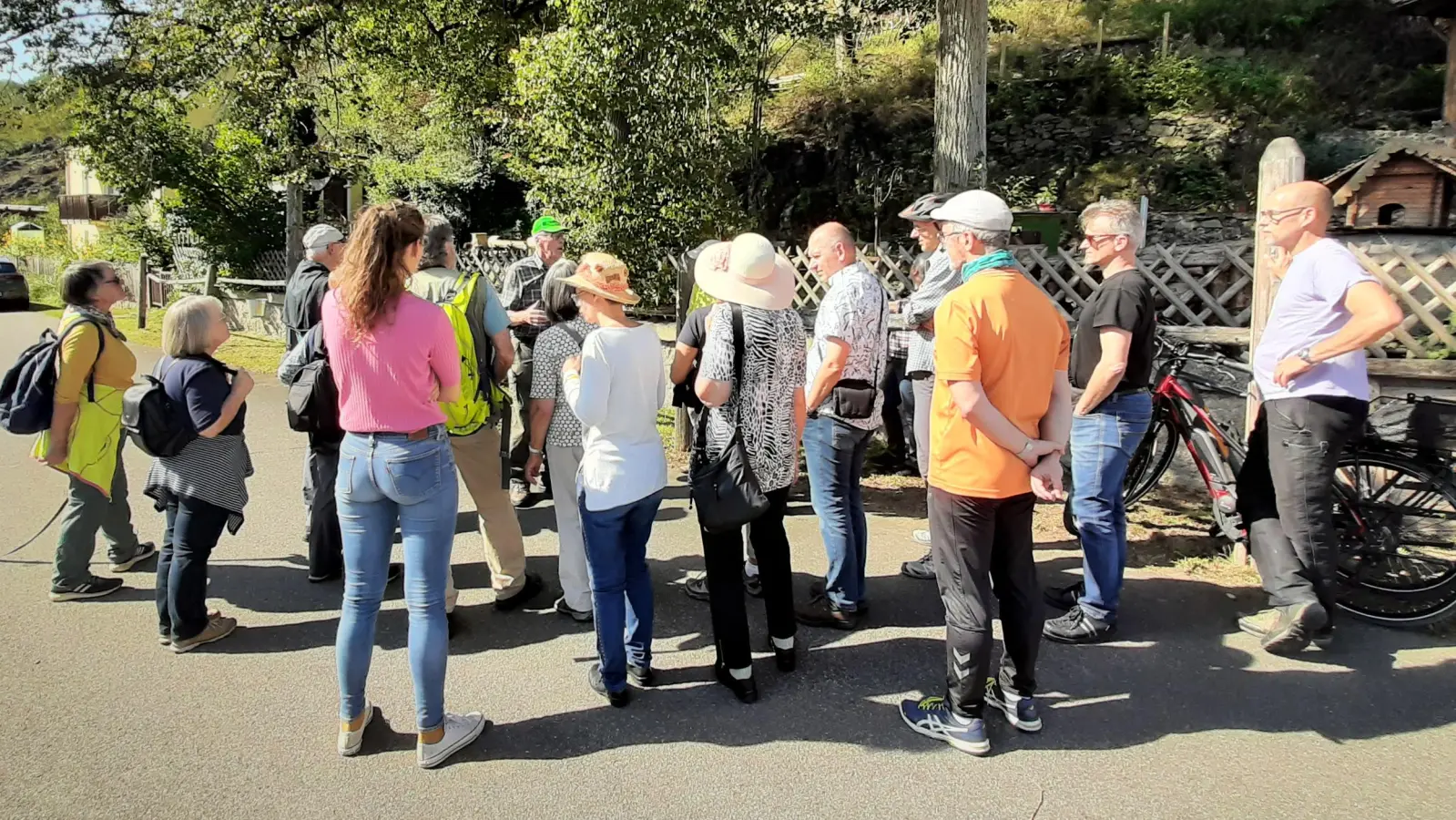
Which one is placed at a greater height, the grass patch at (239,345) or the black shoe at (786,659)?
the grass patch at (239,345)

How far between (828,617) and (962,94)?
23.8ft

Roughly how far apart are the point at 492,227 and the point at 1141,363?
54.8 feet

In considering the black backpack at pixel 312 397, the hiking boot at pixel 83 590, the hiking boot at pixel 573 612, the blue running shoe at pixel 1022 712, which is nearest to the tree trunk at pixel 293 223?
the hiking boot at pixel 83 590

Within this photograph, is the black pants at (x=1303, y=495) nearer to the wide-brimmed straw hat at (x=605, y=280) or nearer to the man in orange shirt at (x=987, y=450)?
the man in orange shirt at (x=987, y=450)

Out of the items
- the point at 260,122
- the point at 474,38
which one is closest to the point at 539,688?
the point at 474,38

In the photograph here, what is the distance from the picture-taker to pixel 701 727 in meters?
3.31

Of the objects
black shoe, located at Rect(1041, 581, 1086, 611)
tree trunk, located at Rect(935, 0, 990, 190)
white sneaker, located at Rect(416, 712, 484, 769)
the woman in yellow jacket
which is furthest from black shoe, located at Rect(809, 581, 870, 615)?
tree trunk, located at Rect(935, 0, 990, 190)

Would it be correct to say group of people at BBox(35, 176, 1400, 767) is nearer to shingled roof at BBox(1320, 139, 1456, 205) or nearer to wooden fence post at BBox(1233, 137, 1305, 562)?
wooden fence post at BBox(1233, 137, 1305, 562)

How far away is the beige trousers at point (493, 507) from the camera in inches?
169

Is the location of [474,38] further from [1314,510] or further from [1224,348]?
[1314,510]

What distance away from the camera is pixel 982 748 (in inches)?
122

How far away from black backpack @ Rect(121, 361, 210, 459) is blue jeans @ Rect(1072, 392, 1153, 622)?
12.7 ft

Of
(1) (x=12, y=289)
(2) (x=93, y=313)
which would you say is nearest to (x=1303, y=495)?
(2) (x=93, y=313)

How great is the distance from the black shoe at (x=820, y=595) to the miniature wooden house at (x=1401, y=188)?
5.96 metres
